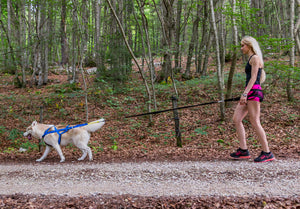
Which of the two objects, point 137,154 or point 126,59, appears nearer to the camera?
point 137,154

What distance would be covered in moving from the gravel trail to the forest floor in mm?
16

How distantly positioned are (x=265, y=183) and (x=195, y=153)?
249 centimetres

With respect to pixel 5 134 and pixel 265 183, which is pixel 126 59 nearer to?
pixel 5 134

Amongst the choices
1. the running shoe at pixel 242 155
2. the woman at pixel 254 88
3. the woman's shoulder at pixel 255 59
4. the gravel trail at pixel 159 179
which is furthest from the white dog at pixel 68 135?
the woman's shoulder at pixel 255 59

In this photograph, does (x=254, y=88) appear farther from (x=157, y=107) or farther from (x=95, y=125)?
(x=157, y=107)

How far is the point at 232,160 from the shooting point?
15.8ft

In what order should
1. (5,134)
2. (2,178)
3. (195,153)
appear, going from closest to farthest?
(2,178)
(195,153)
(5,134)

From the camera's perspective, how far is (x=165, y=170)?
4426 millimetres

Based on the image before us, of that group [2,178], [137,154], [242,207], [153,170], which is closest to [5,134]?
[2,178]

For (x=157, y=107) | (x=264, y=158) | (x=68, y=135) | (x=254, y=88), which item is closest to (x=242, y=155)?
(x=264, y=158)

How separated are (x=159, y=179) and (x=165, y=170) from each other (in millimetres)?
505

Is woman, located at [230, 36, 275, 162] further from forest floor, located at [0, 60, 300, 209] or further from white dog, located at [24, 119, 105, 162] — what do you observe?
white dog, located at [24, 119, 105, 162]

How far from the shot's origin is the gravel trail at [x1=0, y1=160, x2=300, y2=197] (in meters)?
3.40

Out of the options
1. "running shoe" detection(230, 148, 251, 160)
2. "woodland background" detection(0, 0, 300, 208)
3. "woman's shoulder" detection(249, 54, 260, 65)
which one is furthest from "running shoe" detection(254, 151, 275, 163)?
"woman's shoulder" detection(249, 54, 260, 65)
